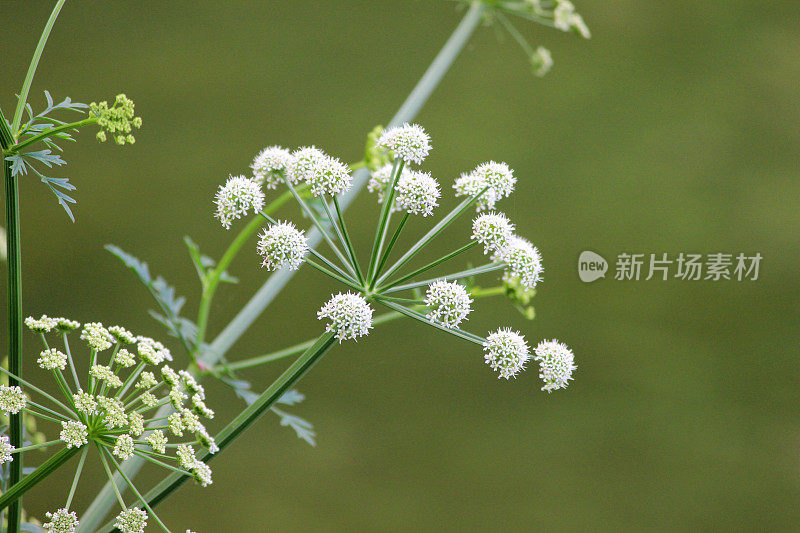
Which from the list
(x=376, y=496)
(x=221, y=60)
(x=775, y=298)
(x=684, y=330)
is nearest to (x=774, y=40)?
(x=775, y=298)

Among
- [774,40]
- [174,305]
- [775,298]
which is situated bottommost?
[174,305]

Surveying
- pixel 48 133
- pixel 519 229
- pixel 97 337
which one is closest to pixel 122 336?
pixel 97 337

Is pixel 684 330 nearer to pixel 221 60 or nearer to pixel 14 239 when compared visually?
pixel 221 60

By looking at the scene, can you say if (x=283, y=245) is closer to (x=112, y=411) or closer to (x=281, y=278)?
→ (x=112, y=411)

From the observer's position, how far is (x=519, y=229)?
6.00 ft

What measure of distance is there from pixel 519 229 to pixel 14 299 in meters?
1.53

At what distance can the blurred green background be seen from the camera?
1677 millimetres

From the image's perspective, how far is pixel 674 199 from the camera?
192cm

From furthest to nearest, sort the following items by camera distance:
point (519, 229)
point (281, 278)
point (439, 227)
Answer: point (519, 229), point (281, 278), point (439, 227)

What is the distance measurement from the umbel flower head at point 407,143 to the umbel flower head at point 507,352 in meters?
0.13

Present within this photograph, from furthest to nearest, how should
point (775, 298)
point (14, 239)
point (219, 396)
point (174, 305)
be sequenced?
point (775, 298)
point (219, 396)
point (174, 305)
point (14, 239)

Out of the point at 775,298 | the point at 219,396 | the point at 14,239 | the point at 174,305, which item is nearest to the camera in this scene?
the point at 14,239

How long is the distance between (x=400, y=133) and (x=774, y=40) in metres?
1.83

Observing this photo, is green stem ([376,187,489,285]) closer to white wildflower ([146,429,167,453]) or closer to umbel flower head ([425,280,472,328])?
umbel flower head ([425,280,472,328])
